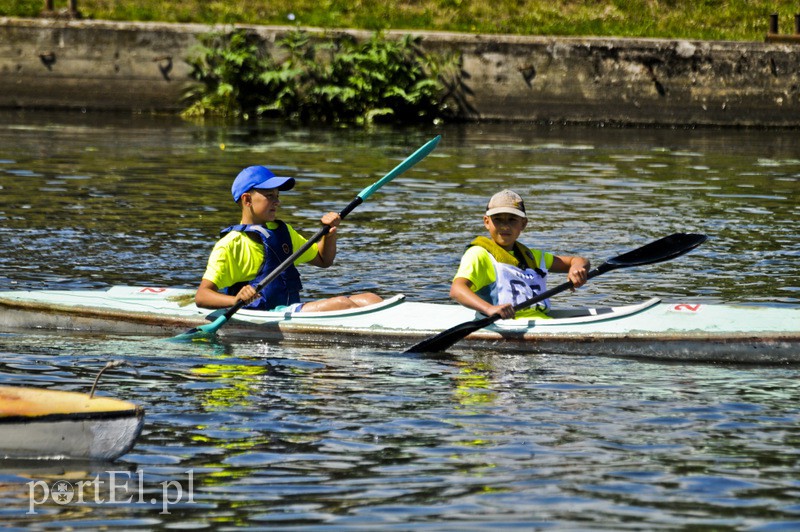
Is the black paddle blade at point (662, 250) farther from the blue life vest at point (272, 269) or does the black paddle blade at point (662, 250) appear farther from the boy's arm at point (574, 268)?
the blue life vest at point (272, 269)

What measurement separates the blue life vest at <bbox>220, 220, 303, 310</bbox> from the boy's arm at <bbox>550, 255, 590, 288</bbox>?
172 centimetres

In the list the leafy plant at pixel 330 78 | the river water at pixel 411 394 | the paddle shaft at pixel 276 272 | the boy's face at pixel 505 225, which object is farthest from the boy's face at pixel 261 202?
the leafy plant at pixel 330 78

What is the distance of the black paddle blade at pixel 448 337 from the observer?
27.1ft

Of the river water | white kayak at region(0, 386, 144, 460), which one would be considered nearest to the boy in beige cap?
the river water

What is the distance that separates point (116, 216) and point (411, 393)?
7.50 meters

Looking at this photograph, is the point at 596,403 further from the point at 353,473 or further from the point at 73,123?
the point at 73,123

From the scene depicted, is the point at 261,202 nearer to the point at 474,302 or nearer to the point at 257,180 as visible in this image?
the point at 257,180

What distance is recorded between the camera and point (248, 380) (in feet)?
24.8

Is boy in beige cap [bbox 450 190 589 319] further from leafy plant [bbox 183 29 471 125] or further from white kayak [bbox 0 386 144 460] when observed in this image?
leafy plant [bbox 183 29 471 125]

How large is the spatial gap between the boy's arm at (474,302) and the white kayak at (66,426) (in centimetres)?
288

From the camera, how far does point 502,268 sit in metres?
8.30

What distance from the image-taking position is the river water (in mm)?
5312

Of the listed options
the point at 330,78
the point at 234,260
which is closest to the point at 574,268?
the point at 234,260

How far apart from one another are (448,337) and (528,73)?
14.7 m
